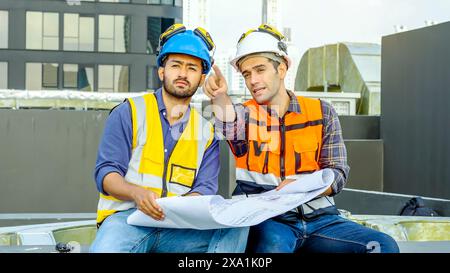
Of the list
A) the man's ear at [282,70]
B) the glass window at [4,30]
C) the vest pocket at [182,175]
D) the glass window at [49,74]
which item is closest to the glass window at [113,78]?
the glass window at [49,74]

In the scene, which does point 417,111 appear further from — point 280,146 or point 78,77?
point 78,77

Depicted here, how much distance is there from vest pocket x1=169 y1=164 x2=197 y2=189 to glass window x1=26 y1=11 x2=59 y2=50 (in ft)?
82.7

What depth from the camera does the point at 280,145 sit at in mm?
3084

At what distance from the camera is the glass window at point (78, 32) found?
2808 centimetres

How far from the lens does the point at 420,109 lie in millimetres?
12633

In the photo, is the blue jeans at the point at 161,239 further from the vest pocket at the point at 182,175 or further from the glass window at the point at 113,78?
the glass window at the point at 113,78

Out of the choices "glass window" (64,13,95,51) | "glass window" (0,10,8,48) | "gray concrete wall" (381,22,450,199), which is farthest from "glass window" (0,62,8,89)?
"gray concrete wall" (381,22,450,199)

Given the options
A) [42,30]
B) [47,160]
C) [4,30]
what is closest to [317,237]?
[47,160]

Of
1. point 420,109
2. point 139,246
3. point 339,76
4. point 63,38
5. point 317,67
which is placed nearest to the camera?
point 139,246

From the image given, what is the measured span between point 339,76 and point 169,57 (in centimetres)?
1653

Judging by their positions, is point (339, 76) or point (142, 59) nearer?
point (339, 76)
